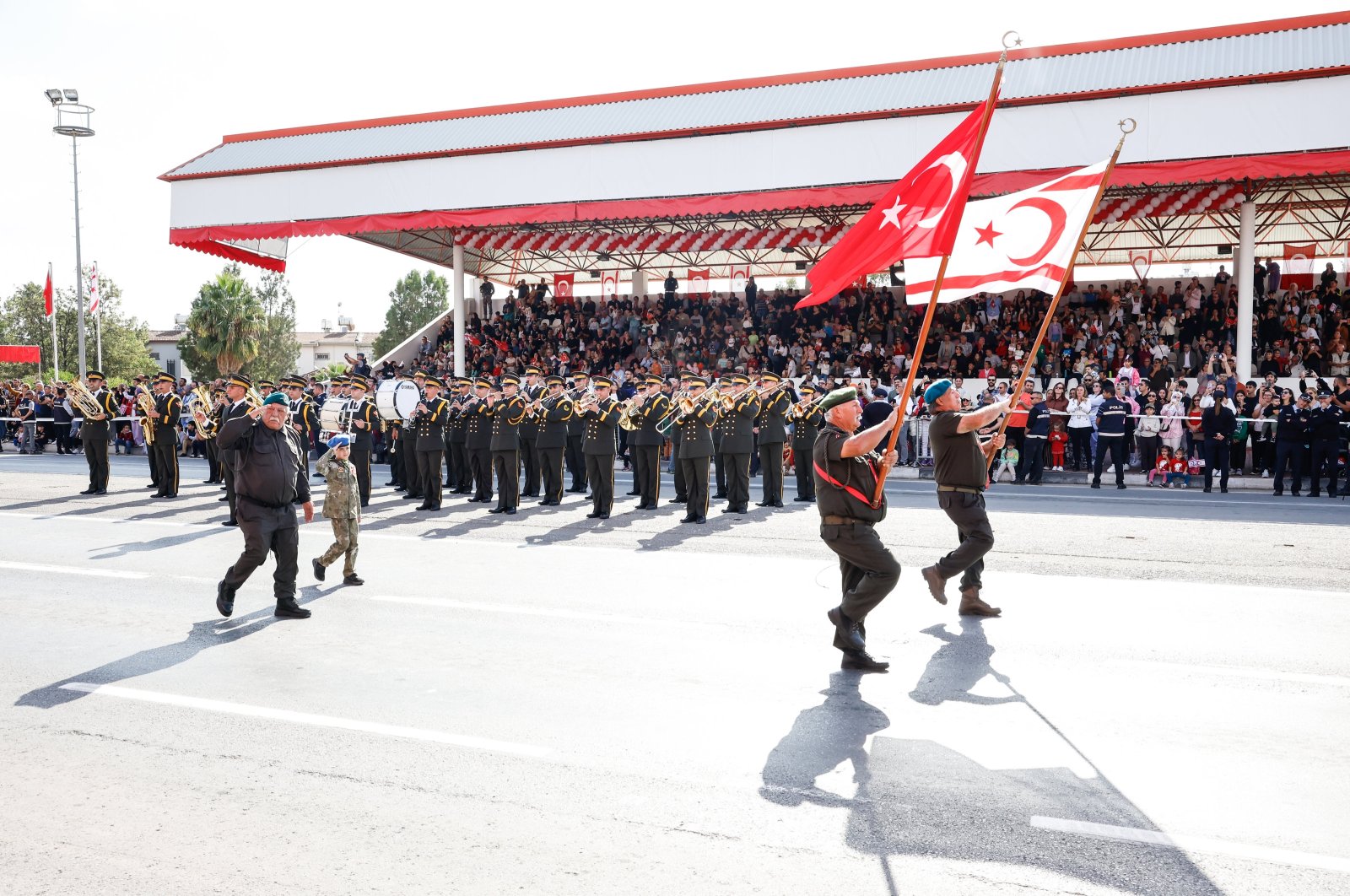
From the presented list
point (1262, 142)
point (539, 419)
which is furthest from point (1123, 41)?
point (539, 419)

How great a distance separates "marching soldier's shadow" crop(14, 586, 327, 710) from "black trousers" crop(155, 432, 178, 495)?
947 centimetres

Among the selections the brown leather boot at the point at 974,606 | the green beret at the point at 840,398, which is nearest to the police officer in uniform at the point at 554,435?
the brown leather boot at the point at 974,606

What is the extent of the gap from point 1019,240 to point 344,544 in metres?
6.35

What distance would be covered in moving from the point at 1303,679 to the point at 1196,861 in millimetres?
2861

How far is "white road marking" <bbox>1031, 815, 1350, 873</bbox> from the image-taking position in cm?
395

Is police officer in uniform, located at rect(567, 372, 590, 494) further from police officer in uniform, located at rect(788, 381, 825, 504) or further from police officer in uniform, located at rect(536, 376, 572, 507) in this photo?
police officer in uniform, located at rect(788, 381, 825, 504)

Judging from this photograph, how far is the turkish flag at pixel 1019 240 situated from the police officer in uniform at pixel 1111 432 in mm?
9045

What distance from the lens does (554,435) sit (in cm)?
1562

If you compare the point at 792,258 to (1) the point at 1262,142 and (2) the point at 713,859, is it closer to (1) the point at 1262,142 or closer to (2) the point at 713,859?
(1) the point at 1262,142

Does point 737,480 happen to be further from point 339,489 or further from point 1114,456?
point 1114,456

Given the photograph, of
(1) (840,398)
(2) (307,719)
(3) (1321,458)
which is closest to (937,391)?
(1) (840,398)

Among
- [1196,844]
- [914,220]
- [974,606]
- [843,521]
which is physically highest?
[914,220]

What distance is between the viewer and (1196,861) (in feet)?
13.1

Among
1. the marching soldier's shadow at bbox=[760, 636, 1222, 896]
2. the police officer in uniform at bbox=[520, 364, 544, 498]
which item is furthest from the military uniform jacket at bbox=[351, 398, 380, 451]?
the marching soldier's shadow at bbox=[760, 636, 1222, 896]
